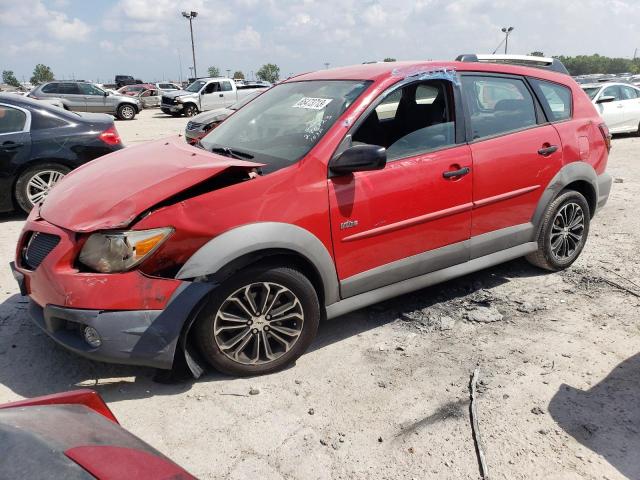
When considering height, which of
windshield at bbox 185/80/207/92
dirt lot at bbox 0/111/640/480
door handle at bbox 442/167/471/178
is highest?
windshield at bbox 185/80/207/92

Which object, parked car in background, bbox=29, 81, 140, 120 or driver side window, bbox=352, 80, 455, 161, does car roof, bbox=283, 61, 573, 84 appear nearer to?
driver side window, bbox=352, 80, 455, 161

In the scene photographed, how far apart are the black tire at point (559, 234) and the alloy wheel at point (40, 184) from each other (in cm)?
524

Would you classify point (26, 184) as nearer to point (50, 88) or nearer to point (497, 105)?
point (497, 105)

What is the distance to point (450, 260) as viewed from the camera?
3809mm

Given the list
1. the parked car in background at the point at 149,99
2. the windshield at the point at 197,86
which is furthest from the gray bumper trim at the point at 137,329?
the parked car in background at the point at 149,99

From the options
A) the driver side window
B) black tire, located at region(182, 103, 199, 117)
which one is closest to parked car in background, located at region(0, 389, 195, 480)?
the driver side window

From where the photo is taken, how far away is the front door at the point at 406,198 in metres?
3.26

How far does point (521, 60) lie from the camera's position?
15.3 feet

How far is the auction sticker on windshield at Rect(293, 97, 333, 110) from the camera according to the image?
351cm

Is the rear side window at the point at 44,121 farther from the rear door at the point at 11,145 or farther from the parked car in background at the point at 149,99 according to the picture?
the parked car in background at the point at 149,99

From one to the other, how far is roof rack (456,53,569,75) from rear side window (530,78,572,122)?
277 millimetres

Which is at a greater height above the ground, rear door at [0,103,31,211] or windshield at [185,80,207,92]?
windshield at [185,80,207,92]

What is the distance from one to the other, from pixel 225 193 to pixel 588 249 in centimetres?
393

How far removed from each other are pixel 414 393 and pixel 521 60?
124 inches
